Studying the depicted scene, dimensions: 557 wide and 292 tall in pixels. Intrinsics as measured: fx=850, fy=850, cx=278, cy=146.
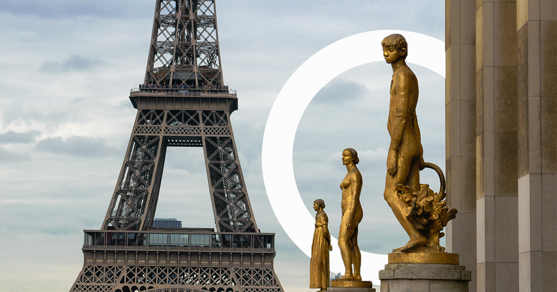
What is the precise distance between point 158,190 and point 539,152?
221 feet

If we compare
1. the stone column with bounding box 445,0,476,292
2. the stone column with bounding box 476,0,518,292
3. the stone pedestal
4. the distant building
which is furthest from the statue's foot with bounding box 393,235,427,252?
the distant building

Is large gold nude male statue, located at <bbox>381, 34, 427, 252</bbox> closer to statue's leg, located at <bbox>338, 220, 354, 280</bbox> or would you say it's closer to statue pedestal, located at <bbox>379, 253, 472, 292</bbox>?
statue pedestal, located at <bbox>379, 253, 472, 292</bbox>

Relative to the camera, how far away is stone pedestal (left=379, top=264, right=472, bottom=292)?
42.5ft

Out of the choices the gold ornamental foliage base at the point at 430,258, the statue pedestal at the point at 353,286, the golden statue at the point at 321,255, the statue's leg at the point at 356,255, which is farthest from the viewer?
the golden statue at the point at 321,255

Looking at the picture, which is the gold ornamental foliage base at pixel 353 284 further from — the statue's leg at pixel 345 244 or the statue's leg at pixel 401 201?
the statue's leg at pixel 401 201

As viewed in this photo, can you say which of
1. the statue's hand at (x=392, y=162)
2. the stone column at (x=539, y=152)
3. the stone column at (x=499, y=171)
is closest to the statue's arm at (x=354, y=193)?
the stone column at (x=499, y=171)

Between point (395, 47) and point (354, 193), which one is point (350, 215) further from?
point (395, 47)

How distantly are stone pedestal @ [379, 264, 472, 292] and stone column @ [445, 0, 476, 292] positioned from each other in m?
7.88

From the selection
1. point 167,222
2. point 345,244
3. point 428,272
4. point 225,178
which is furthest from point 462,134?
point 167,222

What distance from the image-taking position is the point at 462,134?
2116 centimetres

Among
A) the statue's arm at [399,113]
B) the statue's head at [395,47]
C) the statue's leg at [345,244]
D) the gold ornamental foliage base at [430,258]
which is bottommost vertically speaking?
the gold ornamental foliage base at [430,258]

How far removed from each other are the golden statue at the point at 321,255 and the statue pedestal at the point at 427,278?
23.0 feet

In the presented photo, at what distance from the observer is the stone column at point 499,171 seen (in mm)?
17359

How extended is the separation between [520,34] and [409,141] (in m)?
3.05
